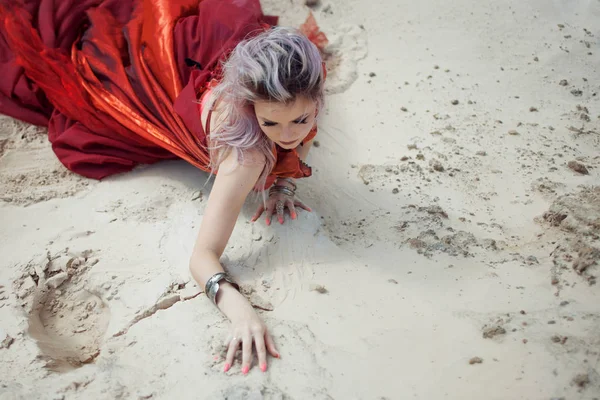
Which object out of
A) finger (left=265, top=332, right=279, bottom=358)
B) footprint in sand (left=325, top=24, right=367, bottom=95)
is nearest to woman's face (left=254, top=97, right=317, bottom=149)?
finger (left=265, top=332, right=279, bottom=358)

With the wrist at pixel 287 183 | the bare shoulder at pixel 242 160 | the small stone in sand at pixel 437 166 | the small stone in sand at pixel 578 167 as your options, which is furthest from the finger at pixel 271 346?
the small stone in sand at pixel 578 167

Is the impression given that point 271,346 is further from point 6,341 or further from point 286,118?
point 6,341

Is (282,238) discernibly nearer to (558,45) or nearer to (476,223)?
(476,223)

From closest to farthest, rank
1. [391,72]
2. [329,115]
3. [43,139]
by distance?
[43,139]
[329,115]
[391,72]

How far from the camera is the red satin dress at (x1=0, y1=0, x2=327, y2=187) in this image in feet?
5.58

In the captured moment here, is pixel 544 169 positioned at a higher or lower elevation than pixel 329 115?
higher

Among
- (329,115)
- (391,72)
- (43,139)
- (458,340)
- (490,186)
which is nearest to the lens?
(458,340)

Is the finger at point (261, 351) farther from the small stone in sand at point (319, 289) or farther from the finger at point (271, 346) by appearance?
the small stone in sand at point (319, 289)

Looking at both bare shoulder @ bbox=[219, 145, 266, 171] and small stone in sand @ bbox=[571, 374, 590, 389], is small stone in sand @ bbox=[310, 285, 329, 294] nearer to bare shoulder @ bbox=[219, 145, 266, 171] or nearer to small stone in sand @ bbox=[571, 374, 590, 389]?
bare shoulder @ bbox=[219, 145, 266, 171]

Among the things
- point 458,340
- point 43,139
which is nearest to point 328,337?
point 458,340

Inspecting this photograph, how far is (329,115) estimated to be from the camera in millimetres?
2168

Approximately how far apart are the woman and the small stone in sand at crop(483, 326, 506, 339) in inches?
19.2

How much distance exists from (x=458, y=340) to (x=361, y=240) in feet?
1.51

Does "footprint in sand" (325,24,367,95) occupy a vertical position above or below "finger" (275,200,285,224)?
above
